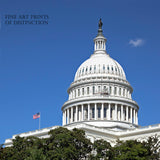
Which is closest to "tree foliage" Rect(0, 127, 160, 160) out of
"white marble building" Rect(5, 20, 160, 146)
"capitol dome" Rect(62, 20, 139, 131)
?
"white marble building" Rect(5, 20, 160, 146)

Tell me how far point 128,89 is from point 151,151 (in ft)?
191

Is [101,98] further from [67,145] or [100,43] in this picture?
[67,145]

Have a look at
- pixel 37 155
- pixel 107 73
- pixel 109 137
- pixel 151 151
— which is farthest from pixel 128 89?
pixel 37 155

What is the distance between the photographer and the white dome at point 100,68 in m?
156

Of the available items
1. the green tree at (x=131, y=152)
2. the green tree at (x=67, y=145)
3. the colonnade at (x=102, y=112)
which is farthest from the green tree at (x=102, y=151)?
the colonnade at (x=102, y=112)

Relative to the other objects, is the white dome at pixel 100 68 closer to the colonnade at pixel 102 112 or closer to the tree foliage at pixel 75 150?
the colonnade at pixel 102 112

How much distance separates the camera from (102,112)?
5768 inches

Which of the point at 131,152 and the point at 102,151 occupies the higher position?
the point at 102,151

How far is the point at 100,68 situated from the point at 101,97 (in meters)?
12.8

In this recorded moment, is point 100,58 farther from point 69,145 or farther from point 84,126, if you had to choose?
point 69,145

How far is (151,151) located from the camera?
101 m

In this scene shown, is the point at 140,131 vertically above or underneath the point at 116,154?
above

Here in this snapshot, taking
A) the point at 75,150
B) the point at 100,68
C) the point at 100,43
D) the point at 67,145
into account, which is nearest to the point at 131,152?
the point at 75,150

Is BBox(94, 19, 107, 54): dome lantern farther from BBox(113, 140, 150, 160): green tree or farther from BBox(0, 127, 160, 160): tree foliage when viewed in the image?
BBox(113, 140, 150, 160): green tree
